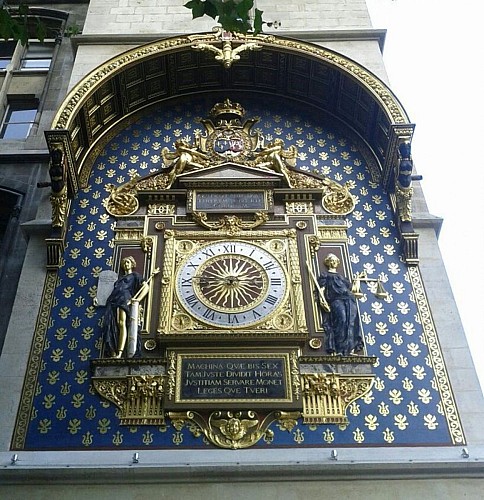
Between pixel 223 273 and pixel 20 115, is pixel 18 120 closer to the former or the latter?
pixel 20 115

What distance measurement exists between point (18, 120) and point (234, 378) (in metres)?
7.33

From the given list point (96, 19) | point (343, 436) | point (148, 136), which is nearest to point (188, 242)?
point (148, 136)

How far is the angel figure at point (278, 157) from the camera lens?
12227 millimetres

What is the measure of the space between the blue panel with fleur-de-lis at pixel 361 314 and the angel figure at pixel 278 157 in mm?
216

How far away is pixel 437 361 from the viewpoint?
9.95m

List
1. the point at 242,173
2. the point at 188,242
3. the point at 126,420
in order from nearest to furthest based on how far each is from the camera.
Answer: the point at 126,420 < the point at 188,242 < the point at 242,173

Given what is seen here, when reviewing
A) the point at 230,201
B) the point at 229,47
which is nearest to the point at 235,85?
the point at 229,47

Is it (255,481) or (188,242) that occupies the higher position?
(188,242)

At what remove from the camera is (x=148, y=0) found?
15.0m

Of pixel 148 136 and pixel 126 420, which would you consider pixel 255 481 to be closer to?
pixel 126 420

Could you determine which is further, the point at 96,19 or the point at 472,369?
the point at 96,19

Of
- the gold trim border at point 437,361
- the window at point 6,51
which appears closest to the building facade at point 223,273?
the gold trim border at point 437,361

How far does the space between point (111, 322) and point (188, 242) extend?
1.87 metres

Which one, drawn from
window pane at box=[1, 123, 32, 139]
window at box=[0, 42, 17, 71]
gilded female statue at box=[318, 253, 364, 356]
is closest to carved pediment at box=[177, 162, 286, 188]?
gilded female statue at box=[318, 253, 364, 356]
